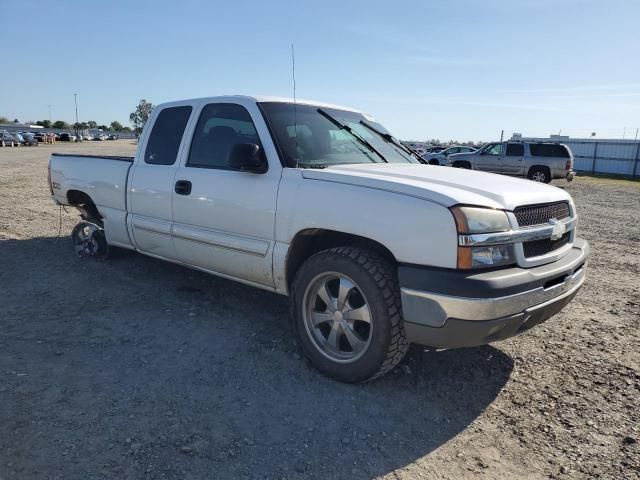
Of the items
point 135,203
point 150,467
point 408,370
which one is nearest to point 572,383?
point 408,370

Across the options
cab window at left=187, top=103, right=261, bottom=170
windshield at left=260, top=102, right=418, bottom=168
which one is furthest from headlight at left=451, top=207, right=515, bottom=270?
cab window at left=187, top=103, right=261, bottom=170

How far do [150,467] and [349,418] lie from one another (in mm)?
1139

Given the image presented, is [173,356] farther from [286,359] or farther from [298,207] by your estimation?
[298,207]

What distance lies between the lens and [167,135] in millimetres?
4750

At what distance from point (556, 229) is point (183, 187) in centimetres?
305

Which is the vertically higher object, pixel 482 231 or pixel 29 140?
pixel 29 140

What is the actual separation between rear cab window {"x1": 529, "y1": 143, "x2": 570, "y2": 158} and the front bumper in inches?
755

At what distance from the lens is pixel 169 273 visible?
18.5 feet

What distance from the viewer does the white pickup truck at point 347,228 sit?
2785mm

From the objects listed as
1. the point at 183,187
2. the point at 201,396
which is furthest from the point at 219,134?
the point at 201,396

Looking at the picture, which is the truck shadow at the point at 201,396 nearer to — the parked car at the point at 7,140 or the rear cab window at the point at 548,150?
the rear cab window at the point at 548,150

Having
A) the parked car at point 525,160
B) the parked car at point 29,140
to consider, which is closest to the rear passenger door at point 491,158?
the parked car at point 525,160

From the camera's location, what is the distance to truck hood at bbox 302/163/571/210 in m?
2.89

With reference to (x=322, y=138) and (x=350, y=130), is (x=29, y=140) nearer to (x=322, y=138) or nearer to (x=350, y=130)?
(x=350, y=130)
